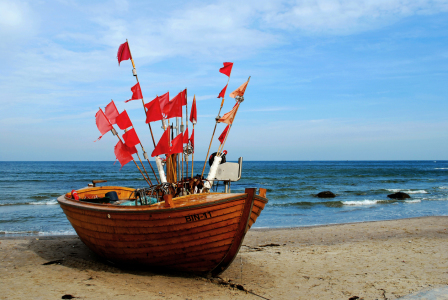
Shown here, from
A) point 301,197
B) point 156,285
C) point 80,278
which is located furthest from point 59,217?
point 301,197

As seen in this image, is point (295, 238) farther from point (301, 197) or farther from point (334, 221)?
point (301, 197)

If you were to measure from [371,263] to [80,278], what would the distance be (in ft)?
18.9

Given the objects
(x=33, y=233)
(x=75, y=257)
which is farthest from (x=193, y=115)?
(x=33, y=233)

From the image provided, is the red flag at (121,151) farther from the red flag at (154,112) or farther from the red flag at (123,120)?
the red flag at (154,112)

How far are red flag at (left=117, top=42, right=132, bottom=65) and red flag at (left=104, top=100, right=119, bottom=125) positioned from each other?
4.01ft

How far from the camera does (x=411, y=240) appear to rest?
9.12 m

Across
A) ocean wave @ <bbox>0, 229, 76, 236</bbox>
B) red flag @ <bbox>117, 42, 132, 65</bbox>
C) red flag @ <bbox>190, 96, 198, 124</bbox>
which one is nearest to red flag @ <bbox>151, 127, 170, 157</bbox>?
red flag @ <bbox>190, 96, 198, 124</bbox>

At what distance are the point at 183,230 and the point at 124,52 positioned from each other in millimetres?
4638

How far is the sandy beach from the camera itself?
531cm

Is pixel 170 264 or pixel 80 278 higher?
pixel 170 264

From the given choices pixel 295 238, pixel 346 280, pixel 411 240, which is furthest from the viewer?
pixel 295 238

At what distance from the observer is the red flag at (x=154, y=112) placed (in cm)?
660

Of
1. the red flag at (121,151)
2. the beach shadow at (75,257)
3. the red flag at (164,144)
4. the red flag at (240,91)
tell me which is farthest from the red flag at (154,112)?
the beach shadow at (75,257)

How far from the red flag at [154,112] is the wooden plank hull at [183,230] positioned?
179cm
